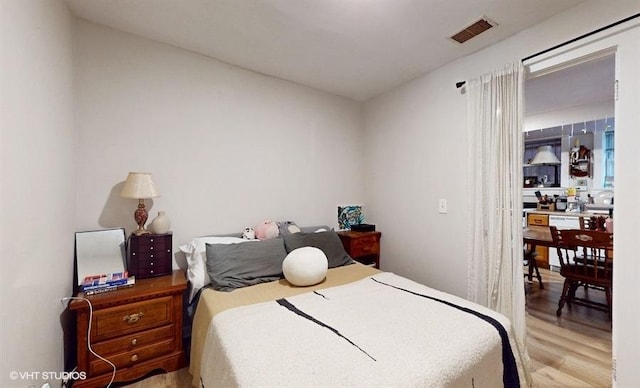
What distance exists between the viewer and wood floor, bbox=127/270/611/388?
184cm

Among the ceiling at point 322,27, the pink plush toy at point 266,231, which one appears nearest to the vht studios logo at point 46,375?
the pink plush toy at point 266,231

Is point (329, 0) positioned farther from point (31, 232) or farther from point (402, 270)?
point (402, 270)

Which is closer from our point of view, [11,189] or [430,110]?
[11,189]

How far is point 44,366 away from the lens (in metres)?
1.34

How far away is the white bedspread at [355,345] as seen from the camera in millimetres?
1044

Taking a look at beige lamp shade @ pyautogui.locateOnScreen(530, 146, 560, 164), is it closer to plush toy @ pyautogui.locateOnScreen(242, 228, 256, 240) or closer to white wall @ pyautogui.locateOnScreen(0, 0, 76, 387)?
plush toy @ pyautogui.locateOnScreen(242, 228, 256, 240)

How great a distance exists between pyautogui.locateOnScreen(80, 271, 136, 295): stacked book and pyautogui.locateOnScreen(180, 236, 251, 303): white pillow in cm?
37

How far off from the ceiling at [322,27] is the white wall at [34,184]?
57 centimetres

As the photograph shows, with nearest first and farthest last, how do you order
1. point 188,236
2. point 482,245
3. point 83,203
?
1. point 83,203
2. point 482,245
3. point 188,236

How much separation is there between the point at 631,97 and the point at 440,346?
174 centimetres

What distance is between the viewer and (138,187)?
1.93 metres

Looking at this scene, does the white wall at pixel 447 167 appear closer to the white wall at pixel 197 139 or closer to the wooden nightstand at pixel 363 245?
the wooden nightstand at pixel 363 245

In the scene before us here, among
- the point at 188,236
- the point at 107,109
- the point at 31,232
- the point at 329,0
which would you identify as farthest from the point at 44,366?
the point at 329,0

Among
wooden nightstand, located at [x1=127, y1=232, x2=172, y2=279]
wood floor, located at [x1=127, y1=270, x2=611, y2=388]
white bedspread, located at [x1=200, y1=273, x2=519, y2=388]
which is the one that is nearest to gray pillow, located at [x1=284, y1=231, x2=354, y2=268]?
white bedspread, located at [x1=200, y1=273, x2=519, y2=388]
